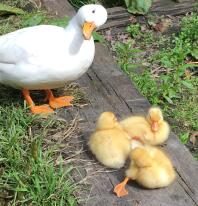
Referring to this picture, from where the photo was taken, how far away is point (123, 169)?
3.39 m

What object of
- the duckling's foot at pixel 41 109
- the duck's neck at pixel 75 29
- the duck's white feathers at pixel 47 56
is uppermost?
the duck's neck at pixel 75 29

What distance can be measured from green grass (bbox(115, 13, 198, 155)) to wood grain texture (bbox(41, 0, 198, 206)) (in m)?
0.60

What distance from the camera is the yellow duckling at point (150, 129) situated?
139 inches

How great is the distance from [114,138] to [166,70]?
206cm

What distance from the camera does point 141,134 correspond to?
3535 mm

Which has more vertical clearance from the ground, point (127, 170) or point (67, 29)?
point (67, 29)

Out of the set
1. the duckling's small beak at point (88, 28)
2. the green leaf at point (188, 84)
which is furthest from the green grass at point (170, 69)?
the duckling's small beak at point (88, 28)

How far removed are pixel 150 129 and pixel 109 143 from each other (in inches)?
12.9


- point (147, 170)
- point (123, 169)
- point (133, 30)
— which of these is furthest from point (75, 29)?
point (133, 30)

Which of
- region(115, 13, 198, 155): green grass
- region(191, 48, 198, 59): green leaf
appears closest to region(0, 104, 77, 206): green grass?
region(115, 13, 198, 155): green grass

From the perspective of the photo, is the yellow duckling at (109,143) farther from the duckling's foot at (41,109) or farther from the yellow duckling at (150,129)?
the duckling's foot at (41,109)

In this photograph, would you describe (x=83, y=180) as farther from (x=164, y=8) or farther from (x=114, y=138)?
(x=164, y=8)

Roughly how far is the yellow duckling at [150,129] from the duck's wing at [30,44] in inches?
28.1

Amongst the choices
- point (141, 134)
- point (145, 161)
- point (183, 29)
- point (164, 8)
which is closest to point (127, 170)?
point (145, 161)
